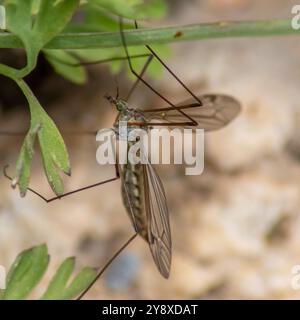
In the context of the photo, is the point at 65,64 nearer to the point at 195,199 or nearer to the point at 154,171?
the point at 154,171

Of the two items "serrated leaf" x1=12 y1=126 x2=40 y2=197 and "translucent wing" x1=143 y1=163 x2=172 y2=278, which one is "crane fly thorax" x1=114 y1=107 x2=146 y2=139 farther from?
"serrated leaf" x1=12 y1=126 x2=40 y2=197

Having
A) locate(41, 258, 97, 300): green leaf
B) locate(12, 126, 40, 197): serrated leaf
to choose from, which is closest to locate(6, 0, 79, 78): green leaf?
locate(12, 126, 40, 197): serrated leaf

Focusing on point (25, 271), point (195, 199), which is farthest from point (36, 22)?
point (195, 199)

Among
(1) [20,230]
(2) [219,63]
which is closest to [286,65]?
(2) [219,63]

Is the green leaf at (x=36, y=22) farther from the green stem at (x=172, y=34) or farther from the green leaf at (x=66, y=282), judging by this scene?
the green leaf at (x=66, y=282)

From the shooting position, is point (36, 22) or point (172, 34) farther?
point (36, 22)
